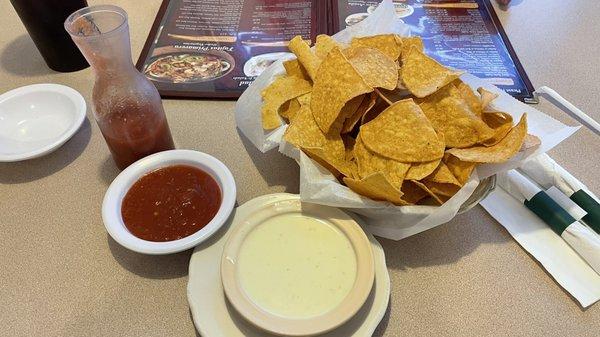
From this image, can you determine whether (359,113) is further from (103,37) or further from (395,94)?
(103,37)

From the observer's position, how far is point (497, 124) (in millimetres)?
873

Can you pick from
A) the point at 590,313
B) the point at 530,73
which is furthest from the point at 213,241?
the point at 530,73

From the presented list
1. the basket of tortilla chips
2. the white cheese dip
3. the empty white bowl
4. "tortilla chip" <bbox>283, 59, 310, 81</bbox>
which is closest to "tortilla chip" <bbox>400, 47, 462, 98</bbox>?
the basket of tortilla chips

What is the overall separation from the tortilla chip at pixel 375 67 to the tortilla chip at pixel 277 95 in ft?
0.39

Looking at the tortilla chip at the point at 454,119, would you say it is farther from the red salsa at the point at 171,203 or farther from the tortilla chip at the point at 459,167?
the red salsa at the point at 171,203

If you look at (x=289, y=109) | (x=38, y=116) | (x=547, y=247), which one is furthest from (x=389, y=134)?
(x=38, y=116)

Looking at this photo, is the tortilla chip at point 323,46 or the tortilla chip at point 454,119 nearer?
the tortilla chip at point 454,119

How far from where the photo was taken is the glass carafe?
2.66ft

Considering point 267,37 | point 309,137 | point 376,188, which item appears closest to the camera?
point 376,188

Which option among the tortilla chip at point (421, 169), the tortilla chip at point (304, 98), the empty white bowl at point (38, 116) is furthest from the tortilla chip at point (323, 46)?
the empty white bowl at point (38, 116)

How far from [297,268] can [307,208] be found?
124 millimetres

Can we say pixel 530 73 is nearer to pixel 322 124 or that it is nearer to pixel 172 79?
pixel 322 124

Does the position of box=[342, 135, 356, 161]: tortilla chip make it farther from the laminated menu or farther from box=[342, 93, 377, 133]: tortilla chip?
the laminated menu

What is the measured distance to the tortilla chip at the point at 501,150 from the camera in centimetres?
75
